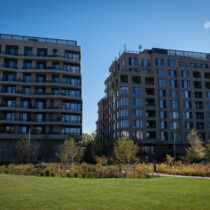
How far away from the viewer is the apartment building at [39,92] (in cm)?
4991

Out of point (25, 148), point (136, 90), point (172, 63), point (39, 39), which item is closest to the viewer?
point (25, 148)

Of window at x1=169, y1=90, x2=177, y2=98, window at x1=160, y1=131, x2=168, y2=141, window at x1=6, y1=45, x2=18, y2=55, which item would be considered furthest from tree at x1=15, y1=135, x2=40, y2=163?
window at x1=169, y1=90, x2=177, y2=98

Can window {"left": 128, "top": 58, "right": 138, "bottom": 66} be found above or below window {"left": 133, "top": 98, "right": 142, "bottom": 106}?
above

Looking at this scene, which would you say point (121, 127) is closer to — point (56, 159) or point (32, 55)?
point (56, 159)

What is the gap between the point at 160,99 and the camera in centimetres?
5925

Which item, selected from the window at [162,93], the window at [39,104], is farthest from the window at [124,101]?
the window at [39,104]

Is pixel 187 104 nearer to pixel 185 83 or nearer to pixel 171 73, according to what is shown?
pixel 185 83

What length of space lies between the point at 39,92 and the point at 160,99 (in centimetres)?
2990

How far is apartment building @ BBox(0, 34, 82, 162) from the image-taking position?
1965 inches

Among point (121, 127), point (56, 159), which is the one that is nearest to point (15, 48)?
point (56, 159)

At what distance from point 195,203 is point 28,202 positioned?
21.8 ft

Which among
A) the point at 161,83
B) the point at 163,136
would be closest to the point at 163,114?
the point at 163,136

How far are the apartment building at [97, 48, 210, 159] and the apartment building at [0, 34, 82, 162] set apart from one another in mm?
11884

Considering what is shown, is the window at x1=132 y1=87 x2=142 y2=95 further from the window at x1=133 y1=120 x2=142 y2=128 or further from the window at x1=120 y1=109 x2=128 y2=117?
the window at x1=133 y1=120 x2=142 y2=128
